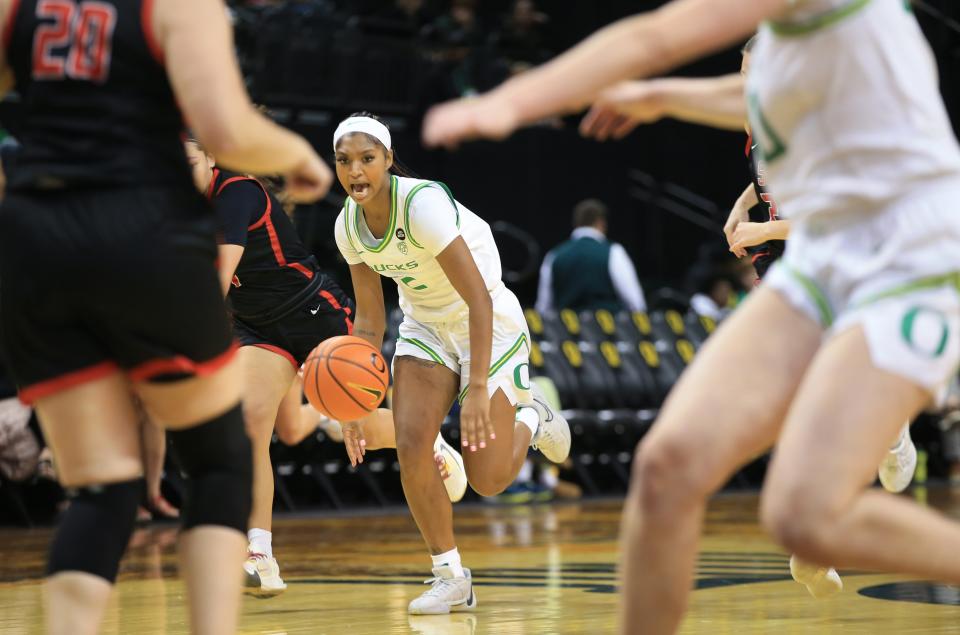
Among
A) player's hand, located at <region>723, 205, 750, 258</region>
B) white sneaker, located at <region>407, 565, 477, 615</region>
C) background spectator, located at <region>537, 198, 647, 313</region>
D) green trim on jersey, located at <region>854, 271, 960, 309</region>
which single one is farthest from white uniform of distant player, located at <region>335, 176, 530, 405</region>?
background spectator, located at <region>537, 198, 647, 313</region>

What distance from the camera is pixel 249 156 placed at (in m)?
2.85

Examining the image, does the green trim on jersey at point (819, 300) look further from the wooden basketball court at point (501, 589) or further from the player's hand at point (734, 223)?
the player's hand at point (734, 223)

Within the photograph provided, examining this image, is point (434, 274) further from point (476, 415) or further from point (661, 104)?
point (661, 104)

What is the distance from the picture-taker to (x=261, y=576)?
18.9 ft

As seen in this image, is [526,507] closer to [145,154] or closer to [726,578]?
[726,578]

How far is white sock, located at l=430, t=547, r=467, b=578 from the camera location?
551cm

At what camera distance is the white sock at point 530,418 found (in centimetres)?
666

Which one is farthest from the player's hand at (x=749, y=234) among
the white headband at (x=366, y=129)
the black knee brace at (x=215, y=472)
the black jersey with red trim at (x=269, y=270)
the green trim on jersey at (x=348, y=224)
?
the black knee brace at (x=215, y=472)

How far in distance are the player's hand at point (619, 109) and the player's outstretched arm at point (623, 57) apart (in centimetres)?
11

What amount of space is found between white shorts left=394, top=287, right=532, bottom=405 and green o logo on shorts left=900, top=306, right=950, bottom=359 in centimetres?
332

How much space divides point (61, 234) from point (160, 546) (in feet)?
20.1

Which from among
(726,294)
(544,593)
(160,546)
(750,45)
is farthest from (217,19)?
(726,294)

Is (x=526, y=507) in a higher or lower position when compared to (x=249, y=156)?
lower

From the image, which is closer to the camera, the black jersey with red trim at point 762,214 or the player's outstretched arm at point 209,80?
the player's outstretched arm at point 209,80
